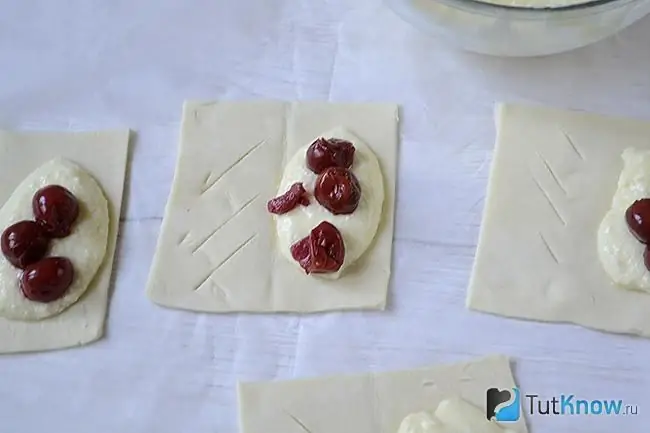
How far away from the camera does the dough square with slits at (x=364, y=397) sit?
1380 millimetres

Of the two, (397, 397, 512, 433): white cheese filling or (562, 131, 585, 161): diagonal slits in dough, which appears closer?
(397, 397, 512, 433): white cheese filling

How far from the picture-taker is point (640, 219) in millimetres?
1422

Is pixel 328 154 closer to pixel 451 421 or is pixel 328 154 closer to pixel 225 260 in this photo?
pixel 225 260

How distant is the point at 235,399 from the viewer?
1.43 m

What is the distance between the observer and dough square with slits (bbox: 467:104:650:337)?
1446mm

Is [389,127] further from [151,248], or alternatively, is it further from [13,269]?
[13,269]

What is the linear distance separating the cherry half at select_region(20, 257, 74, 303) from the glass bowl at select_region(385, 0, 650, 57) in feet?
2.53

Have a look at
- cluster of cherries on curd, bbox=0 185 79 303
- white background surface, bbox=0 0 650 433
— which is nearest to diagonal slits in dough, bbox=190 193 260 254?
white background surface, bbox=0 0 650 433

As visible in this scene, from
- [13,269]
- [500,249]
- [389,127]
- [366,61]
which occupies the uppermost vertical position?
[366,61]

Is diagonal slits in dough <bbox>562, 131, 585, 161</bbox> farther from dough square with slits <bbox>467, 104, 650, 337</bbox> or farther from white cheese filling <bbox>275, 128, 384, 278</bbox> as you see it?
white cheese filling <bbox>275, 128, 384, 278</bbox>

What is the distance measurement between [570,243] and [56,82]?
1.08 metres

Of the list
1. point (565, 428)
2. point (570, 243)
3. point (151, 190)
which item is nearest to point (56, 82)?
point (151, 190)

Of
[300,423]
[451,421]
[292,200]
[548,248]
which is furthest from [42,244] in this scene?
[548,248]

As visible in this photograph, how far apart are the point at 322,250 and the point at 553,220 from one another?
1.41ft
